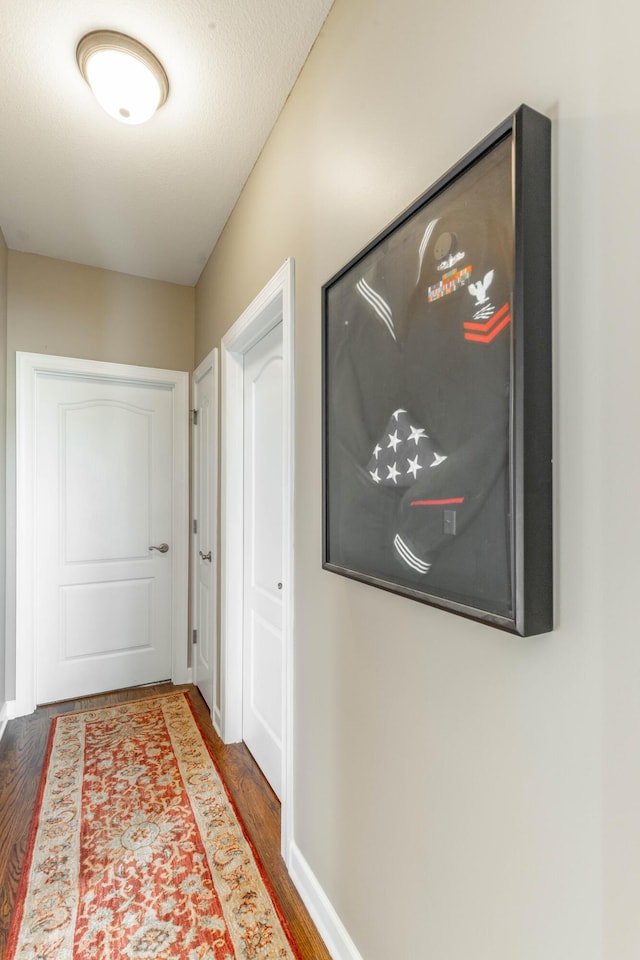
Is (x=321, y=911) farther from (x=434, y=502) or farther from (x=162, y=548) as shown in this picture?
(x=162, y=548)

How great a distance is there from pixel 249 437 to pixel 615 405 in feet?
6.13

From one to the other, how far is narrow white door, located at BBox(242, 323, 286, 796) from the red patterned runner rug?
282 mm

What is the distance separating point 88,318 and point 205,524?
4.89 feet

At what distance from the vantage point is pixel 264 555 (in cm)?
212

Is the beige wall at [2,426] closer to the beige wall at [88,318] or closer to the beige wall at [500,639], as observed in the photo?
the beige wall at [88,318]

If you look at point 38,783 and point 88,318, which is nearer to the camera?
point 38,783

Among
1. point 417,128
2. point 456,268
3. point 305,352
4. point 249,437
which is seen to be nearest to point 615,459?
point 456,268

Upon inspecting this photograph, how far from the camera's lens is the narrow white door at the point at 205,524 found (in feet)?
8.43

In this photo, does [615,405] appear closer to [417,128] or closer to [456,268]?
[456,268]

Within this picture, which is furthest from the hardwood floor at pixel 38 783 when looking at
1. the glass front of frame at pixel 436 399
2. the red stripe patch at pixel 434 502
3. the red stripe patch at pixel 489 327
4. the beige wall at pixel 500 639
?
the red stripe patch at pixel 489 327

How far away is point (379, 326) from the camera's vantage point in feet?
3.44

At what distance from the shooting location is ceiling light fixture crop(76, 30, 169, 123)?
1.44 meters

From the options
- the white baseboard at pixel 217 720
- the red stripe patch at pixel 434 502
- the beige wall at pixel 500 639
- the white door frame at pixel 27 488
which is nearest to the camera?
the beige wall at pixel 500 639

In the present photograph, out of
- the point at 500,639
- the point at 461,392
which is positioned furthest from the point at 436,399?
the point at 500,639
